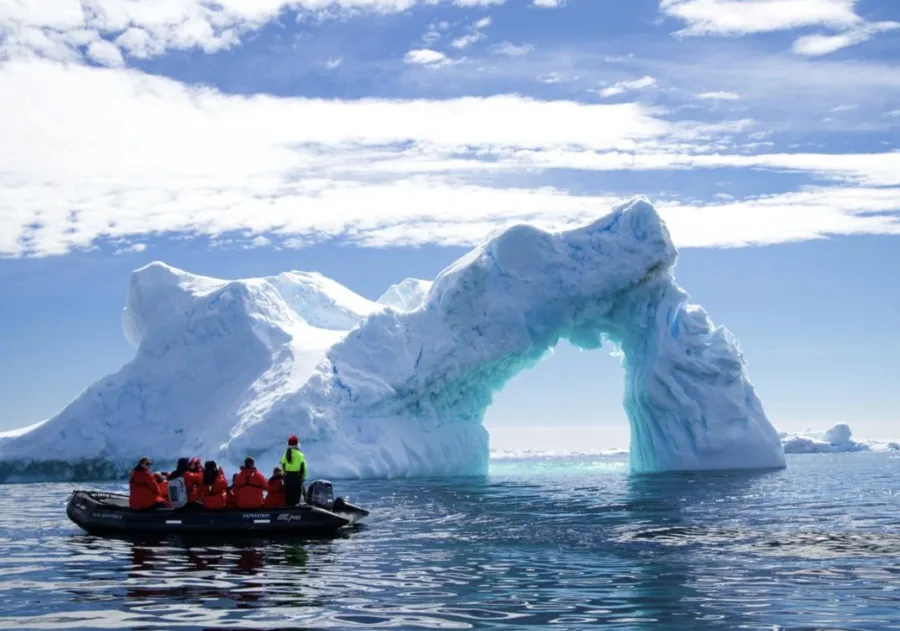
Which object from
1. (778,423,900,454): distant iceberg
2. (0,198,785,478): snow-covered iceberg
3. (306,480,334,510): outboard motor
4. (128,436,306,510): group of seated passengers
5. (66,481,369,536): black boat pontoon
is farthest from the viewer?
(778,423,900,454): distant iceberg

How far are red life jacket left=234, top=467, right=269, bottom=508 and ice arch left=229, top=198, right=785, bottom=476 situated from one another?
60.4 feet

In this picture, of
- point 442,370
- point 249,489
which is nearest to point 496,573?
point 249,489

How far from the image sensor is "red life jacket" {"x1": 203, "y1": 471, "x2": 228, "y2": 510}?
668 inches

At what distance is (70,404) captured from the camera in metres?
40.1

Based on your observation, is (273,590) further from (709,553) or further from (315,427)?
(315,427)

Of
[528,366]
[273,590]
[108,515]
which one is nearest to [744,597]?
[273,590]

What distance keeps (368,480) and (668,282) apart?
14.7 meters

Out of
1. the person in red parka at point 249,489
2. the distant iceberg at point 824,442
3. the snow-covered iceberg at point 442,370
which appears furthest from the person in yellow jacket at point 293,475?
the distant iceberg at point 824,442

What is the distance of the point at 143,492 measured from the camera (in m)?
17.1

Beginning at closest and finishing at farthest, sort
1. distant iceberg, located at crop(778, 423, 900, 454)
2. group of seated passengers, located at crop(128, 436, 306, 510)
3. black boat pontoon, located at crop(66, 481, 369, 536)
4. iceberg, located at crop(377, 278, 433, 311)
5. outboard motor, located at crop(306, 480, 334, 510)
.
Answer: black boat pontoon, located at crop(66, 481, 369, 536), group of seated passengers, located at crop(128, 436, 306, 510), outboard motor, located at crop(306, 480, 334, 510), iceberg, located at crop(377, 278, 433, 311), distant iceberg, located at crop(778, 423, 900, 454)

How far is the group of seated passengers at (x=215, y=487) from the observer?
16.9 m

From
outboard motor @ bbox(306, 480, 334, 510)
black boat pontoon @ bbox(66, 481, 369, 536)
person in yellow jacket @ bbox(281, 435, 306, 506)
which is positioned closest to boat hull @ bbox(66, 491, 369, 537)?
black boat pontoon @ bbox(66, 481, 369, 536)

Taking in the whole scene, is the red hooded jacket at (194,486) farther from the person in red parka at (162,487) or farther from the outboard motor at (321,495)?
the outboard motor at (321,495)

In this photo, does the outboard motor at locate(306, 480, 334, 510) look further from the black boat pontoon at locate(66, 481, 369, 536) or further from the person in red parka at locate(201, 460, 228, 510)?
the person in red parka at locate(201, 460, 228, 510)
